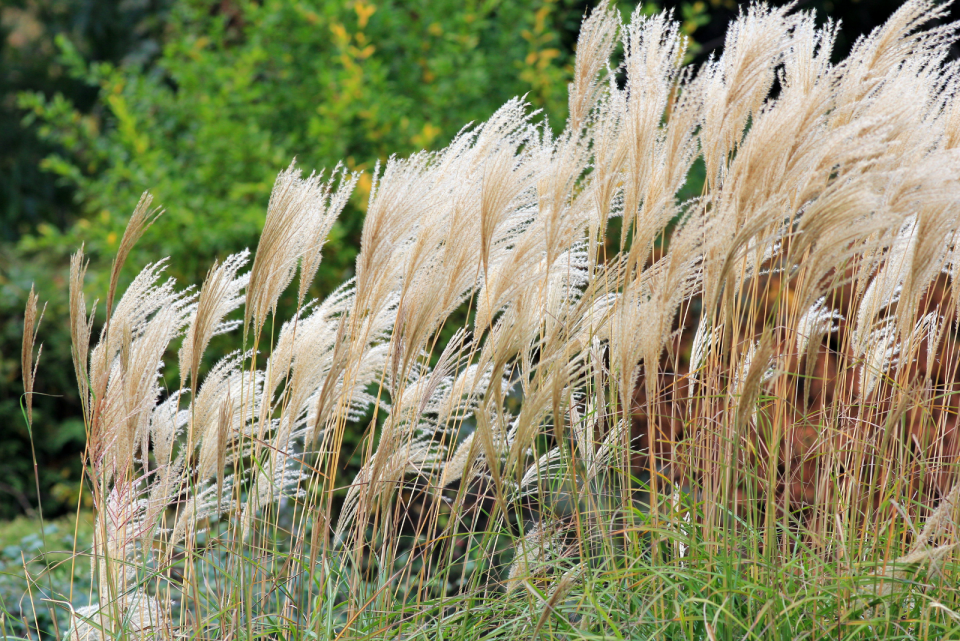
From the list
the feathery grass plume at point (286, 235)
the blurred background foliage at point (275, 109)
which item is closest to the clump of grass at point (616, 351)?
the feathery grass plume at point (286, 235)

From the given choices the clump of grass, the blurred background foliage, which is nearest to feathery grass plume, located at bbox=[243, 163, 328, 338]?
the clump of grass

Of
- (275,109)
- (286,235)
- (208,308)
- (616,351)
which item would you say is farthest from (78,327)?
(275,109)

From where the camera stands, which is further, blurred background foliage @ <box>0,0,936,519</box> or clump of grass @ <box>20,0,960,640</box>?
blurred background foliage @ <box>0,0,936,519</box>

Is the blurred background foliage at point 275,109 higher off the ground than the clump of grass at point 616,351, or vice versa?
the blurred background foliage at point 275,109

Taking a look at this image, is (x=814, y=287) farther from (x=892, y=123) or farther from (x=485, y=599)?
(x=485, y=599)

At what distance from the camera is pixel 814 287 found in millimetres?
1501

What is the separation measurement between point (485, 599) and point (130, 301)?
3.39 feet

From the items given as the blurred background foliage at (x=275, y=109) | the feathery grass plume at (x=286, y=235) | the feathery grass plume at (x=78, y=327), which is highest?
the blurred background foliage at (x=275, y=109)

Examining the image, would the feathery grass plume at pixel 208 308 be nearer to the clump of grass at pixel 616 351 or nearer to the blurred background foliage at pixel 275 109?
the clump of grass at pixel 616 351

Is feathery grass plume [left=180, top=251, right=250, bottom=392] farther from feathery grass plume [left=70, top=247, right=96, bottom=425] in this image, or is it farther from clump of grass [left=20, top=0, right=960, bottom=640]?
feathery grass plume [left=70, top=247, right=96, bottom=425]

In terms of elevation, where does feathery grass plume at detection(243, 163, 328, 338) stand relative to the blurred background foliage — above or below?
below

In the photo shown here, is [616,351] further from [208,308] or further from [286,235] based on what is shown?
[208,308]

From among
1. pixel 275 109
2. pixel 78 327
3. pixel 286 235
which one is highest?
pixel 275 109

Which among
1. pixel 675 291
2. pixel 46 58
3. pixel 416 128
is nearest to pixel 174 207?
pixel 416 128
